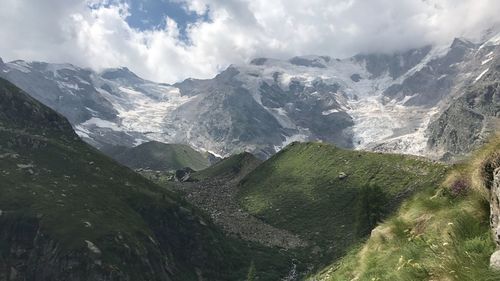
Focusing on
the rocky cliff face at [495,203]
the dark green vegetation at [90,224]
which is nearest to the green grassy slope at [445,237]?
the rocky cliff face at [495,203]

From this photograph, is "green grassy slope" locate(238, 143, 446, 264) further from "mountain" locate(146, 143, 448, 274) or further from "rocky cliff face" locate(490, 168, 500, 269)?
"rocky cliff face" locate(490, 168, 500, 269)

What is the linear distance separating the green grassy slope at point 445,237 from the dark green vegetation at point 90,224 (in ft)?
263

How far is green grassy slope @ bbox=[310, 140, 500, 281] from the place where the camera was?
29.2ft

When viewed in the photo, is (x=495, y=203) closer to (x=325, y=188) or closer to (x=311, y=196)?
(x=311, y=196)

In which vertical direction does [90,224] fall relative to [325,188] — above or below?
below

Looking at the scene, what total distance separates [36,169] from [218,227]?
161 ft

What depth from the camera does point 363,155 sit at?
15825 centimetres

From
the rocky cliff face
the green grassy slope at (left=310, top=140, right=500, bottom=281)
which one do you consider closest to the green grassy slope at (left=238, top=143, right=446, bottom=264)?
the green grassy slope at (left=310, top=140, right=500, bottom=281)

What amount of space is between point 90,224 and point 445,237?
99060mm

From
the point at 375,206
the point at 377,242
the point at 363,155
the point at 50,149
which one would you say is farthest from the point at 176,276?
the point at 377,242

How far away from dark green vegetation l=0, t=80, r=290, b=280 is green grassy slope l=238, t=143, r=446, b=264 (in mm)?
16095

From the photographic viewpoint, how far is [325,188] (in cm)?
15125

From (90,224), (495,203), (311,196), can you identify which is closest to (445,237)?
(495,203)

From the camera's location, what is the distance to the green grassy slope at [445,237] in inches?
351
